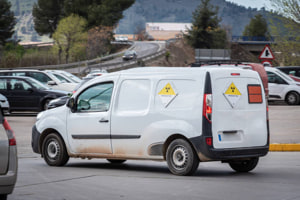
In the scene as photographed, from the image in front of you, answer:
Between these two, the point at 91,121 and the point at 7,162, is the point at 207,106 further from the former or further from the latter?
the point at 7,162

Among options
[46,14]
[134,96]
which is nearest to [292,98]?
[134,96]

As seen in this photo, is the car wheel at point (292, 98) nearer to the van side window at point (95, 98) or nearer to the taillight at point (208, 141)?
the van side window at point (95, 98)

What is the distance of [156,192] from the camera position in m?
8.14

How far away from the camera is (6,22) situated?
104125mm

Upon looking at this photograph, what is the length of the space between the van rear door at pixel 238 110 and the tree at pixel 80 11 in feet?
306

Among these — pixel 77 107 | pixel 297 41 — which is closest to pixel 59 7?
pixel 297 41

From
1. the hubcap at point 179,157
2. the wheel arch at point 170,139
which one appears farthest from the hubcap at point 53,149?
the hubcap at point 179,157

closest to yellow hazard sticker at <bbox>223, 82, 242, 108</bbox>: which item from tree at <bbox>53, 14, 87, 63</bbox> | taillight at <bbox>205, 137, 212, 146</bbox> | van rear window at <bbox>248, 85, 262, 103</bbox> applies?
van rear window at <bbox>248, 85, 262, 103</bbox>

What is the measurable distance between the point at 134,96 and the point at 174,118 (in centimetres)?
93

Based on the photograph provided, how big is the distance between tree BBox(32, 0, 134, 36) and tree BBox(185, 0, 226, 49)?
18.0 metres

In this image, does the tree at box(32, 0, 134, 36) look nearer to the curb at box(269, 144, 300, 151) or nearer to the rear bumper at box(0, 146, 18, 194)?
the curb at box(269, 144, 300, 151)

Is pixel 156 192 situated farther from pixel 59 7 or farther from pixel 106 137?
pixel 59 7

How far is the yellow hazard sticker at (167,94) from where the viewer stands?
9.84m

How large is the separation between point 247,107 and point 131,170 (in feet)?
7.55
